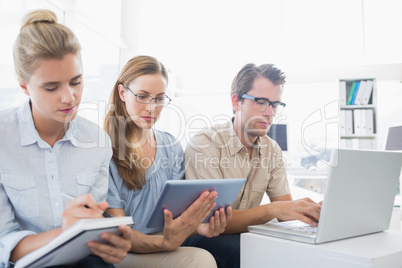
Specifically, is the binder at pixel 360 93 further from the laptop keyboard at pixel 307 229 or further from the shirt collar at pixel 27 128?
the shirt collar at pixel 27 128

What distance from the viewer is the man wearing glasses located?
1754mm

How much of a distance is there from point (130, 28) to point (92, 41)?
708 millimetres

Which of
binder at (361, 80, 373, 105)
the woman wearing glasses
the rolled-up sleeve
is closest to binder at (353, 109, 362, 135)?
binder at (361, 80, 373, 105)

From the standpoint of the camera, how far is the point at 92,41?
355 centimetres

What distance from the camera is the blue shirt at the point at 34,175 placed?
47.0 inches

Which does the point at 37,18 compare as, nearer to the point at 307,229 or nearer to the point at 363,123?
the point at 307,229

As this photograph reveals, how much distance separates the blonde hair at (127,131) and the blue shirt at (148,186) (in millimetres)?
34

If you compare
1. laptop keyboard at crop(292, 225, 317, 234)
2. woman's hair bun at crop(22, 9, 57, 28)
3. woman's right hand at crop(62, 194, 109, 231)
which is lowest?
laptop keyboard at crop(292, 225, 317, 234)

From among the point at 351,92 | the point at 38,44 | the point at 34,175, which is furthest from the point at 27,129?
the point at 351,92

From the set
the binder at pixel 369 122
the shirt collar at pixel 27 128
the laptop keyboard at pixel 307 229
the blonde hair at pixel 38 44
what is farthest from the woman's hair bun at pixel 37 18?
the binder at pixel 369 122

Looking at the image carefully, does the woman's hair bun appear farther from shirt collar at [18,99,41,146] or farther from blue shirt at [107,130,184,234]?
blue shirt at [107,130,184,234]

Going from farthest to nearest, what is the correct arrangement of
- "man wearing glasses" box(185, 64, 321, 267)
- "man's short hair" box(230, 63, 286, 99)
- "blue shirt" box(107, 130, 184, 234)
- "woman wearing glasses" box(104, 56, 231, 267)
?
"man's short hair" box(230, 63, 286, 99) < "man wearing glasses" box(185, 64, 321, 267) < "blue shirt" box(107, 130, 184, 234) < "woman wearing glasses" box(104, 56, 231, 267)

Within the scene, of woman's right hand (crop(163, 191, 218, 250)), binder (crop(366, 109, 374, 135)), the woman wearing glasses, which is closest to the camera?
woman's right hand (crop(163, 191, 218, 250))

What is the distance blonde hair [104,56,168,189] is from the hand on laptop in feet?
1.94
